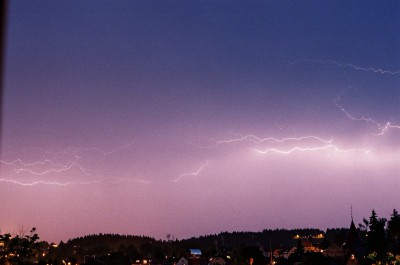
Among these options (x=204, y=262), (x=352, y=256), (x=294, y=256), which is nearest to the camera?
(x=352, y=256)

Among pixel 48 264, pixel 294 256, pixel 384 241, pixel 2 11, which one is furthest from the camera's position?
pixel 294 256

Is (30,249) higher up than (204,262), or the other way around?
(30,249)

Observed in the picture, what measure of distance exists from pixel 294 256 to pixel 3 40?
7193 centimetres

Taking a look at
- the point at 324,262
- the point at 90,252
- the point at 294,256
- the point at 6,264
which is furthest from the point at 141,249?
the point at 6,264

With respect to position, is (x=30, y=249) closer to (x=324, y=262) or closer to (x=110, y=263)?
(x=324, y=262)

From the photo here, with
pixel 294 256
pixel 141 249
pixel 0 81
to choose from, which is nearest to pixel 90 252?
pixel 141 249

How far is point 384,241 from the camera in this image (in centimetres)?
4969

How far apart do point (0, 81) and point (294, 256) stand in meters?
71.9

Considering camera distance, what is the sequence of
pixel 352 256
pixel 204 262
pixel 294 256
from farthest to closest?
pixel 204 262, pixel 294 256, pixel 352 256

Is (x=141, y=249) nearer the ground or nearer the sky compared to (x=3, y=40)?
nearer the ground

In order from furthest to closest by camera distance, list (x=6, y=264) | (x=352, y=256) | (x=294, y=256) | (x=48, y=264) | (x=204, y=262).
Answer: (x=204, y=262), (x=294, y=256), (x=352, y=256), (x=48, y=264), (x=6, y=264)

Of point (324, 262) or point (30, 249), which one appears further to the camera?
point (324, 262)

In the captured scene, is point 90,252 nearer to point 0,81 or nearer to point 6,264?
point 6,264

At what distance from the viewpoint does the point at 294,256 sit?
6956 cm
